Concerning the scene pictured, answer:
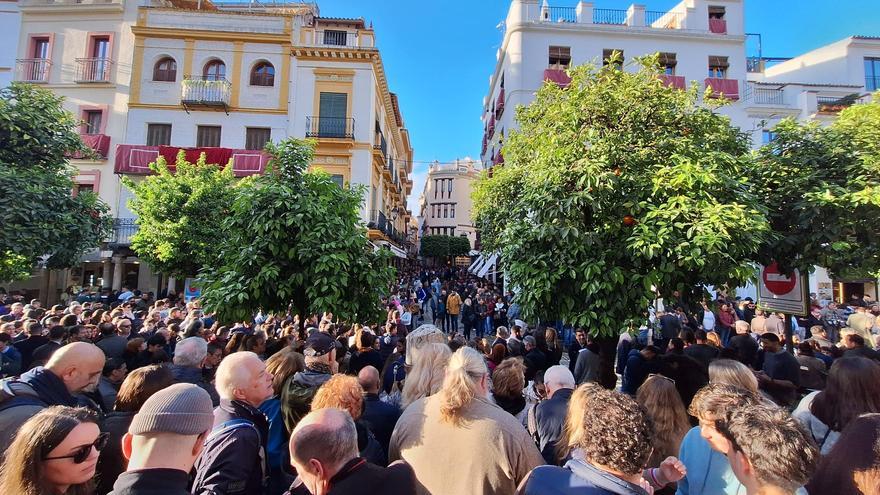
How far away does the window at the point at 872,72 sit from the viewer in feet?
77.3

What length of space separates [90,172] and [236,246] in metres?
19.7

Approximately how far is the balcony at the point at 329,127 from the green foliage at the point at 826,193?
17.7 meters

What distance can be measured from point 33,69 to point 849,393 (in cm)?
2963

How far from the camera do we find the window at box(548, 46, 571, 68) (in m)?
22.1

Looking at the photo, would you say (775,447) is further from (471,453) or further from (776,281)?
(776,281)

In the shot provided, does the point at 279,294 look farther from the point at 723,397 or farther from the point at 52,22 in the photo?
the point at 52,22

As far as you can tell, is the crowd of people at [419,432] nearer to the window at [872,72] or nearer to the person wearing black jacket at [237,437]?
the person wearing black jacket at [237,437]

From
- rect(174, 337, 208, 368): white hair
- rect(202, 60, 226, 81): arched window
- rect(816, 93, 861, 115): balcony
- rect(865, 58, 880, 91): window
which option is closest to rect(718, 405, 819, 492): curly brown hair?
rect(174, 337, 208, 368): white hair

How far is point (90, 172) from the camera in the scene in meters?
19.3

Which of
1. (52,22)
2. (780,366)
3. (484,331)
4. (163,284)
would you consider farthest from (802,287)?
(52,22)

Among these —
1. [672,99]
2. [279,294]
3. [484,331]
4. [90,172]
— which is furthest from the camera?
[90,172]

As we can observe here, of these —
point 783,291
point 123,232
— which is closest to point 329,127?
point 123,232

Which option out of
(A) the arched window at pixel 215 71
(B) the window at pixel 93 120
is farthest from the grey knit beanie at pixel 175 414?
(B) the window at pixel 93 120

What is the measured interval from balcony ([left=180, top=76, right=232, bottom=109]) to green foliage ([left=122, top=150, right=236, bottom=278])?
20.6 feet
